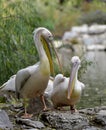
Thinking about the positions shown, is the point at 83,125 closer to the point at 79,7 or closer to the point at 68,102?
the point at 68,102

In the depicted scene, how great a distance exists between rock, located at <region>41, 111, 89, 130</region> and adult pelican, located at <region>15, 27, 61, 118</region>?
46 cm

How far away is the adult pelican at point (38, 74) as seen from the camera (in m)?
6.67

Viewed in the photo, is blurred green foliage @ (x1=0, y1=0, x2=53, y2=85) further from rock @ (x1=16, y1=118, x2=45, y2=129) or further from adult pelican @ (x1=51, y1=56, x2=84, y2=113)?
rock @ (x1=16, y1=118, x2=45, y2=129)

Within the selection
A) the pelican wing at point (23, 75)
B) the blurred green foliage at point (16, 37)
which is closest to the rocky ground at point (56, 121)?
the pelican wing at point (23, 75)

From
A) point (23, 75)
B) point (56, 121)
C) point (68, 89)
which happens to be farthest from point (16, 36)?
point (56, 121)

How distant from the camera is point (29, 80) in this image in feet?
22.2

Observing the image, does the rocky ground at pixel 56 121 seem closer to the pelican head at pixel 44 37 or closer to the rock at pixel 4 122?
the rock at pixel 4 122

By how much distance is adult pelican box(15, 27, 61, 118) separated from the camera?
667cm

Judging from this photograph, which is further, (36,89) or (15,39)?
(15,39)

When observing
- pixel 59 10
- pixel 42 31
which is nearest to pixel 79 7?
pixel 59 10

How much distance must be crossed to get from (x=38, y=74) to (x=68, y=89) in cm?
45

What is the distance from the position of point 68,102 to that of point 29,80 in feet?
2.10

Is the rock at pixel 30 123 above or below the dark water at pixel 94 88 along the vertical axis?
above

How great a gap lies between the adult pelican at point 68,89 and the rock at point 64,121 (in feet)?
1.31
